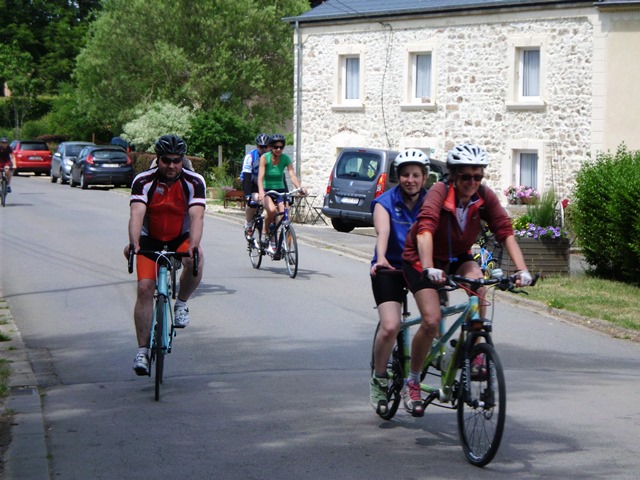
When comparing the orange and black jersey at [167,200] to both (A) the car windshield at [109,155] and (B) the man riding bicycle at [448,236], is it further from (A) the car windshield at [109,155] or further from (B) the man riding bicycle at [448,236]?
(A) the car windshield at [109,155]

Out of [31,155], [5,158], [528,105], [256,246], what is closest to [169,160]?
[256,246]

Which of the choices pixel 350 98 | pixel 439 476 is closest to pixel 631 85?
pixel 350 98

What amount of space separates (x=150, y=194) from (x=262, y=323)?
340 cm

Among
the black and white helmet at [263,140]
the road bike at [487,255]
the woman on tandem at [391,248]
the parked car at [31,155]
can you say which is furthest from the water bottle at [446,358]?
the parked car at [31,155]

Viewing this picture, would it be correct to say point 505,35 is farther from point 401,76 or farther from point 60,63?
point 60,63

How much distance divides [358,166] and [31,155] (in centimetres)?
2861

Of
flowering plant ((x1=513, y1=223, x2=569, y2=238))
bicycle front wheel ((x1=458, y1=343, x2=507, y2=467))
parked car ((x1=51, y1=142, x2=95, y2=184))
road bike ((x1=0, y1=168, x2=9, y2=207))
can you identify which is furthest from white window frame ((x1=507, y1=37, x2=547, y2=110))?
bicycle front wheel ((x1=458, y1=343, x2=507, y2=467))

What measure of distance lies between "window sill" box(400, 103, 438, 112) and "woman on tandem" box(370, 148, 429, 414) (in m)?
23.5

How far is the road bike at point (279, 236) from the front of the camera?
15227mm

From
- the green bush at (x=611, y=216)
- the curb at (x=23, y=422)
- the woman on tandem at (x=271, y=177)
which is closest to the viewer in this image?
the curb at (x=23, y=422)

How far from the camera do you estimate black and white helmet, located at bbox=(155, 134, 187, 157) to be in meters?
8.21

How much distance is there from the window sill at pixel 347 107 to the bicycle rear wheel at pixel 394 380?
25.4 meters

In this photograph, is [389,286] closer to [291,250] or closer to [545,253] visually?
[291,250]

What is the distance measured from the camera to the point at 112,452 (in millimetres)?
6492
